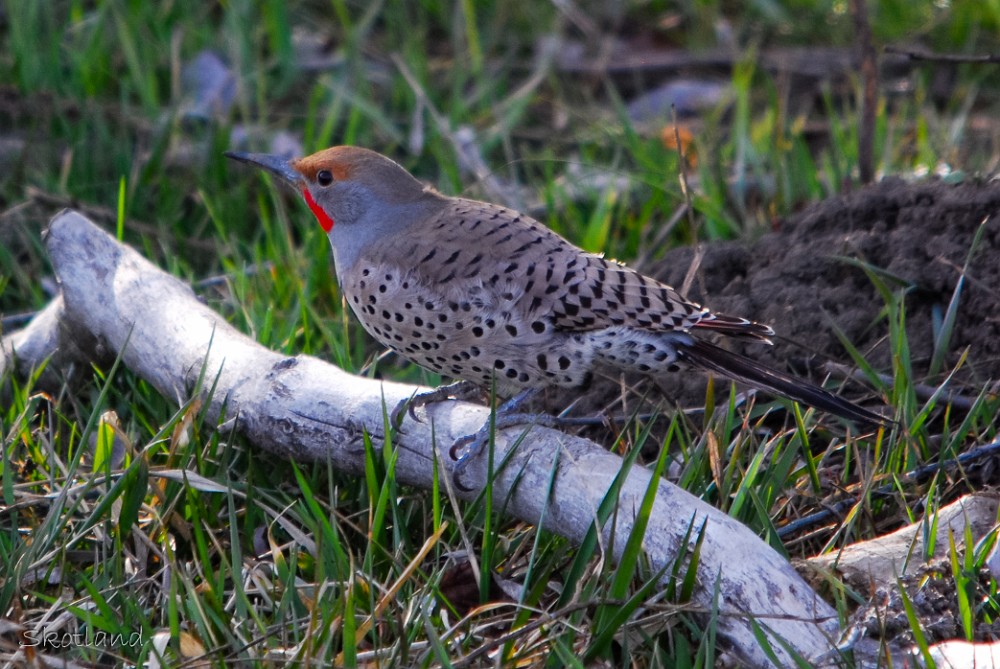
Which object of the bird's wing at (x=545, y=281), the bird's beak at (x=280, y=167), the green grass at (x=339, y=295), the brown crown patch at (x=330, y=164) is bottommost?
the green grass at (x=339, y=295)

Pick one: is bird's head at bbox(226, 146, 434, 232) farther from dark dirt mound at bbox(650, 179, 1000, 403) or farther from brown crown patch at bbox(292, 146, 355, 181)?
dark dirt mound at bbox(650, 179, 1000, 403)

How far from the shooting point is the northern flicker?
339cm

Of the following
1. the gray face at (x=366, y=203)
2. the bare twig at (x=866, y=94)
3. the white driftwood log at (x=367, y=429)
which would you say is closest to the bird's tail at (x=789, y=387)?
the white driftwood log at (x=367, y=429)

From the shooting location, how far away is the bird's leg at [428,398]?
10.8 feet

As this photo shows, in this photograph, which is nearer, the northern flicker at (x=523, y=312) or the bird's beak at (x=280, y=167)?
the northern flicker at (x=523, y=312)

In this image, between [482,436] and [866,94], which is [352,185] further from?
[866,94]

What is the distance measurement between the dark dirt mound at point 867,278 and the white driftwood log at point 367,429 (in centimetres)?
101

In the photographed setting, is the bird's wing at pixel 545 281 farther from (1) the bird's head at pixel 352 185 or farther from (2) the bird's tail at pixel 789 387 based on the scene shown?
(1) the bird's head at pixel 352 185

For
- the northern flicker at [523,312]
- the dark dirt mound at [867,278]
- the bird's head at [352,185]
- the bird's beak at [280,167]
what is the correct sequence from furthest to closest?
the bird's beak at [280,167]
the bird's head at [352,185]
the dark dirt mound at [867,278]
the northern flicker at [523,312]

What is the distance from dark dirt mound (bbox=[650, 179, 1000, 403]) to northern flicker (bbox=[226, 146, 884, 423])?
50 cm

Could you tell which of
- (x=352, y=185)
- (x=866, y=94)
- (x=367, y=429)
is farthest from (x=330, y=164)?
(x=866, y=94)

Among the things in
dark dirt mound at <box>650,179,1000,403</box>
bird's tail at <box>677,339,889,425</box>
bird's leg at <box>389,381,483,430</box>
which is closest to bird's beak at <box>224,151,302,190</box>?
bird's leg at <box>389,381,483,430</box>

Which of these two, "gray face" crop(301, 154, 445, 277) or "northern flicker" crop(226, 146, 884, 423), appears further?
"gray face" crop(301, 154, 445, 277)

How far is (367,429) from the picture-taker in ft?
10.9
